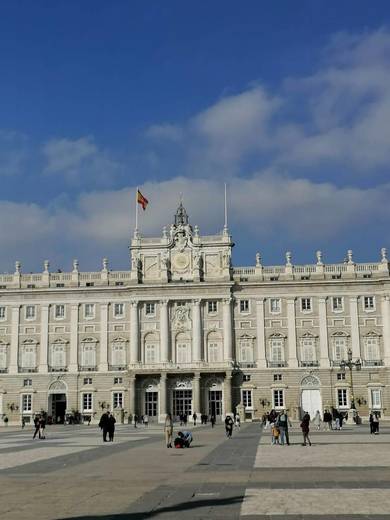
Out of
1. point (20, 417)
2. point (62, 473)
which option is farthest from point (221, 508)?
point (20, 417)

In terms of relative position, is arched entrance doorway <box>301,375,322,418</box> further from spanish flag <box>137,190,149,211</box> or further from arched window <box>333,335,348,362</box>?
spanish flag <box>137,190,149,211</box>

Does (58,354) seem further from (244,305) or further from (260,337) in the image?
(260,337)

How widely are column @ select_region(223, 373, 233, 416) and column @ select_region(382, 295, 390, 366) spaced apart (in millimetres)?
16731

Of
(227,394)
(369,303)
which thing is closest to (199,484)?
(227,394)

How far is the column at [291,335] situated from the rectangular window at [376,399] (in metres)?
8.56

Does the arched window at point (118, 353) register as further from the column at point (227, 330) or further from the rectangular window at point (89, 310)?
the column at point (227, 330)

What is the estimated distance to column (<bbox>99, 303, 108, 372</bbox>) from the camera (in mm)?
78688

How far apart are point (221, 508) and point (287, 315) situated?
214ft

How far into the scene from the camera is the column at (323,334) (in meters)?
76.5

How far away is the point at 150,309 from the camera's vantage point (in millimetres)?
79375

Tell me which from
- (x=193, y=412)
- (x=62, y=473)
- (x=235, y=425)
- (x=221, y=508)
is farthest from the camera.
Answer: (x=193, y=412)

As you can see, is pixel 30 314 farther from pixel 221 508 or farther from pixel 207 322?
pixel 221 508

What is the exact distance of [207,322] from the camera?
258ft

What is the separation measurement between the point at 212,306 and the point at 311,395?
47.1 feet
